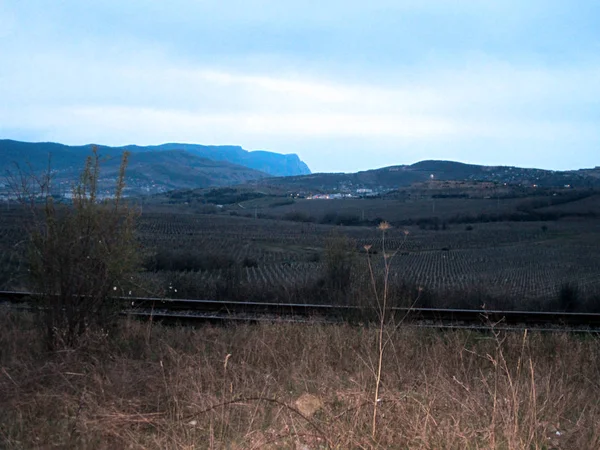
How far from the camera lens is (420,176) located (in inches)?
6329

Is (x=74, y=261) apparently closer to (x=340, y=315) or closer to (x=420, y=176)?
(x=340, y=315)

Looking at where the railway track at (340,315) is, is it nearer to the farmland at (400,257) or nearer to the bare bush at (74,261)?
the farmland at (400,257)

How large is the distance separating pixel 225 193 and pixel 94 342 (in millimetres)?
113683

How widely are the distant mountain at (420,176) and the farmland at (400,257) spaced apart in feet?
239

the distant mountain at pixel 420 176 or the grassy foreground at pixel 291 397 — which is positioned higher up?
the distant mountain at pixel 420 176

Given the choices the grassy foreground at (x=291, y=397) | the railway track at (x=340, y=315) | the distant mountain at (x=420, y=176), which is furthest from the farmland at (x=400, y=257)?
the distant mountain at (x=420, y=176)

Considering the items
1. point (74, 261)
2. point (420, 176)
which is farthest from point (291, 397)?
point (420, 176)

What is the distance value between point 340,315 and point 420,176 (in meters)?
154

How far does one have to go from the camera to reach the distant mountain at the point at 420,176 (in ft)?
492

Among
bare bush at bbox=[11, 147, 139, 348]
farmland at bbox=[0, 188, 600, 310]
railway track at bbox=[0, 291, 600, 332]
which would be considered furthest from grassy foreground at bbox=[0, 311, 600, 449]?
railway track at bbox=[0, 291, 600, 332]

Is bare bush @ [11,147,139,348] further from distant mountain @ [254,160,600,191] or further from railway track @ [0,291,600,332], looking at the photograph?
distant mountain @ [254,160,600,191]

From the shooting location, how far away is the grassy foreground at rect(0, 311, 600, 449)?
14.6 feet

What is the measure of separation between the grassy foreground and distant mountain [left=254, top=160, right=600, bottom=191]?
138164mm

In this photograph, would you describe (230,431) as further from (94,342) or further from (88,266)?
(88,266)
